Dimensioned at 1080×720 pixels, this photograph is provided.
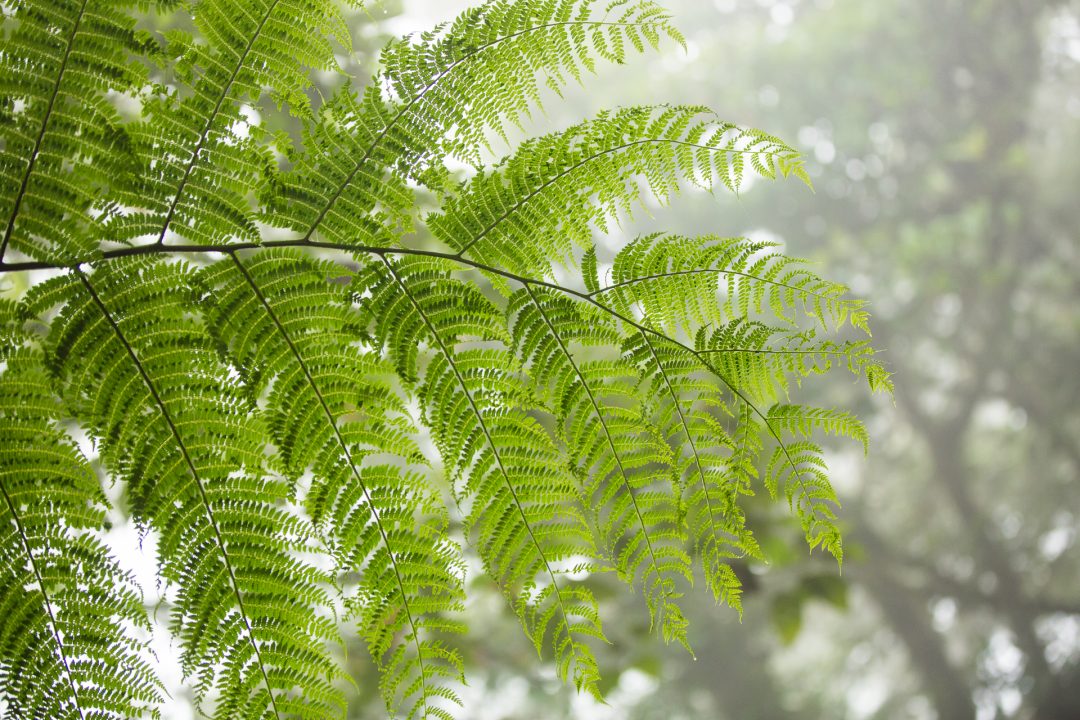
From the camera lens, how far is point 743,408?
75 cm

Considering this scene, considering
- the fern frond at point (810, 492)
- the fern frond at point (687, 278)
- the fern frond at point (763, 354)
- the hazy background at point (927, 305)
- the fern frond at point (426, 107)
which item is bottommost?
the fern frond at point (810, 492)

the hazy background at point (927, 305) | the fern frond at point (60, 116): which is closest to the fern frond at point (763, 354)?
the fern frond at point (60, 116)

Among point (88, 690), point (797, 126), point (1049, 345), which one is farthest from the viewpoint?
point (797, 126)

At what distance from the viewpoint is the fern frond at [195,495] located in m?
0.68

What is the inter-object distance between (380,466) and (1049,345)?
11.9m

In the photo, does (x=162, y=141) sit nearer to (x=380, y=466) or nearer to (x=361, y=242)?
(x=361, y=242)

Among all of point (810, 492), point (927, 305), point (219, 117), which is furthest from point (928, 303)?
point (219, 117)

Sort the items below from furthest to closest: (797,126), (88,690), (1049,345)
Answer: (797,126)
(1049,345)
(88,690)

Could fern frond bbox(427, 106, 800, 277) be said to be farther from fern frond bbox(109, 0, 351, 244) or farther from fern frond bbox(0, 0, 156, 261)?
fern frond bbox(0, 0, 156, 261)

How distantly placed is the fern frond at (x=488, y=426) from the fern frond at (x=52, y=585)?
1.06 feet

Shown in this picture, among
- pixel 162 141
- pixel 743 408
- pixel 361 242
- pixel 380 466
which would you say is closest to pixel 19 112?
pixel 162 141

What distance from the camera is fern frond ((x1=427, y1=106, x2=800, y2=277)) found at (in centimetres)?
74

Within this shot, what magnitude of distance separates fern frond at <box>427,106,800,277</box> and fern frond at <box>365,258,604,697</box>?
0.06 m

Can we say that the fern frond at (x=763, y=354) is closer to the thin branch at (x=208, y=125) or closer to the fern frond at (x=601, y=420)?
the fern frond at (x=601, y=420)
